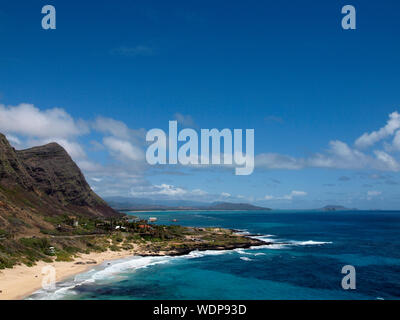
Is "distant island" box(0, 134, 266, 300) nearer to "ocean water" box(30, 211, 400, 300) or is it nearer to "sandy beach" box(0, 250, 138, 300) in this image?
"sandy beach" box(0, 250, 138, 300)

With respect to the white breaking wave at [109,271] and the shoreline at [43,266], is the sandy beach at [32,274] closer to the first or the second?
the shoreline at [43,266]

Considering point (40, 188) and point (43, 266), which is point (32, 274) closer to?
point (43, 266)

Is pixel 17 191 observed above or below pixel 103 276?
above

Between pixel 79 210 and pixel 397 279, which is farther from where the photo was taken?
pixel 79 210

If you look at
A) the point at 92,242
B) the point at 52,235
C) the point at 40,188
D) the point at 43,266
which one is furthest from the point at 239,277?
the point at 40,188

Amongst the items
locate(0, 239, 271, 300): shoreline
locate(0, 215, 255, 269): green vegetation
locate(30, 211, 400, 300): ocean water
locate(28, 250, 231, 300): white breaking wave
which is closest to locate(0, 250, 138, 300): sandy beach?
locate(0, 239, 271, 300): shoreline
